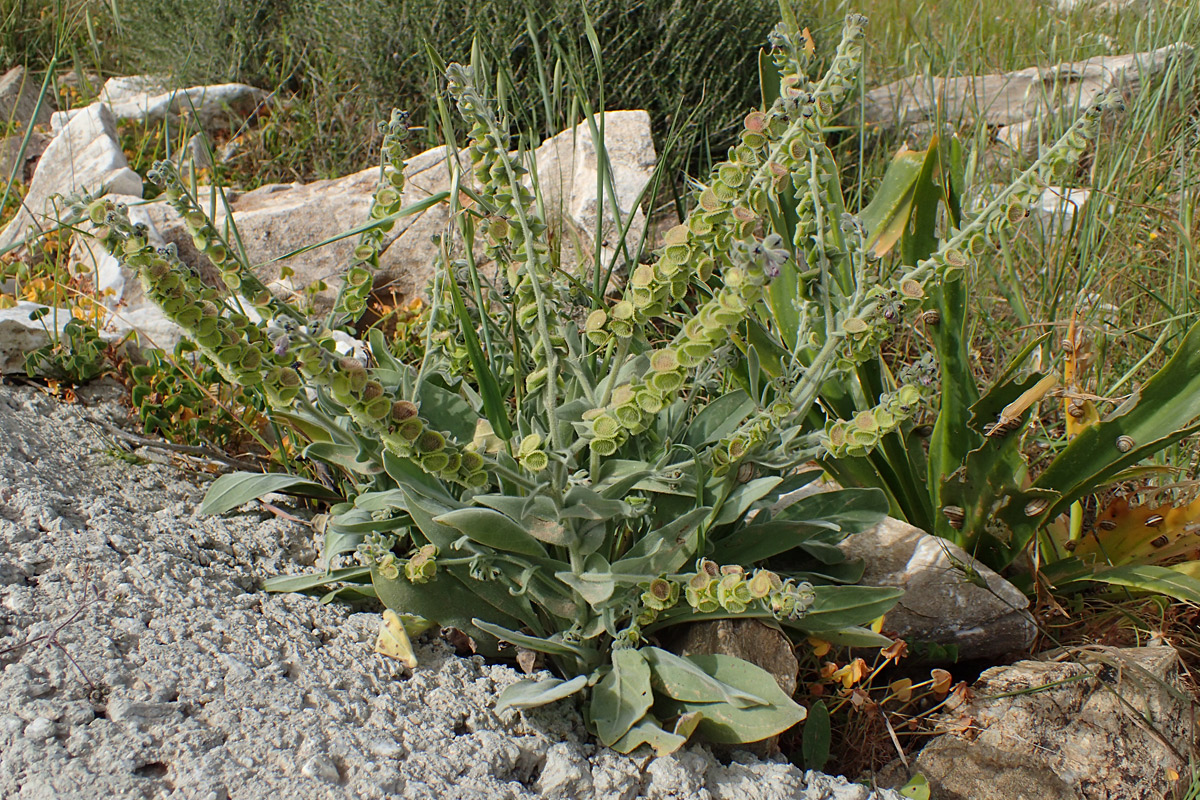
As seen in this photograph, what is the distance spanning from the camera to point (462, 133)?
3926mm

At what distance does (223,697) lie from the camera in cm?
120

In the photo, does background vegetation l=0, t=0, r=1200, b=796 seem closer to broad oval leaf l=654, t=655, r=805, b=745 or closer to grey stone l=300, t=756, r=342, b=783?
broad oval leaf l=654, t=655, r=805, b=745

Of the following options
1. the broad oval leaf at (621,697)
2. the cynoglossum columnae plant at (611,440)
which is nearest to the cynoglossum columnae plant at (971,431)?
the cynoglossum columnae plant at (611,440)

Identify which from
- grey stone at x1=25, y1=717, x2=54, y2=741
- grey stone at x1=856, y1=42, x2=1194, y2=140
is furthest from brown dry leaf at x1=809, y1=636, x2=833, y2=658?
grey stone at x1=856, y1=42, x2=1194, y2=140

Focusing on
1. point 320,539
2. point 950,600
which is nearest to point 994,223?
point 950,600

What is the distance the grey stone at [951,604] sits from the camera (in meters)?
1.78

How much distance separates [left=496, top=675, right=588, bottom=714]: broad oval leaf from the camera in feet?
4.14

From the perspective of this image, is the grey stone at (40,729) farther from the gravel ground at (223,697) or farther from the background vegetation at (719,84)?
the background vegetation at (719,84)

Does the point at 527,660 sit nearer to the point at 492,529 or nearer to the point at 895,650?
the point at 492,529

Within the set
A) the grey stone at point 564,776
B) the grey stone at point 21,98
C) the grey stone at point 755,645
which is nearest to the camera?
the grey stone at point 564,776

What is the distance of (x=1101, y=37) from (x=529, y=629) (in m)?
4.39

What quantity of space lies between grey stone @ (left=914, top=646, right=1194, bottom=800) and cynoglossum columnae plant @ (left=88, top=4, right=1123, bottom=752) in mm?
292

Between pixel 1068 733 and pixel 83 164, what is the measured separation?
3.69 metres

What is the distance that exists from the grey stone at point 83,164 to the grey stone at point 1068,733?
3.24 meters
